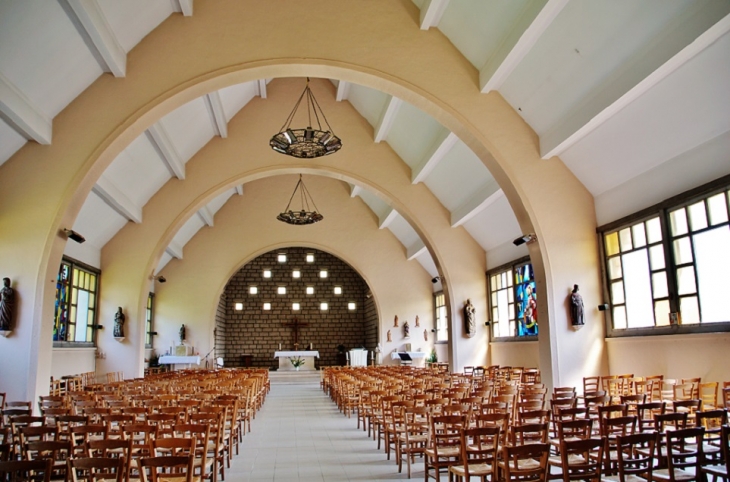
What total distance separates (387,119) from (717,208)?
29.6 ft

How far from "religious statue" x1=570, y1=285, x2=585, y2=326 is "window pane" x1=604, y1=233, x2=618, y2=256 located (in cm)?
129

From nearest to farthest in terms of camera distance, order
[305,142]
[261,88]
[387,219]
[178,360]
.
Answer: [305,142]
[261,88]
[178,360]
[387,219]

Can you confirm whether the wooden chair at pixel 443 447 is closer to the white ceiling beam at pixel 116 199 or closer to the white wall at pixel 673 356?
the white wall at pixel 673 356

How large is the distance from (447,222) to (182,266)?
1136 cm

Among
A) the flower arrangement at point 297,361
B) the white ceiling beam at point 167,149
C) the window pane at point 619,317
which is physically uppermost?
the white ceiling beam at point 167,149

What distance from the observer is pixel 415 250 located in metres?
23.3

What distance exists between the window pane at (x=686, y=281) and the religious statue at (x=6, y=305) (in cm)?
1185

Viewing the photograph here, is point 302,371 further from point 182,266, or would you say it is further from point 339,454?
point 339,454

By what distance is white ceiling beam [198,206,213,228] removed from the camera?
21.6 metres

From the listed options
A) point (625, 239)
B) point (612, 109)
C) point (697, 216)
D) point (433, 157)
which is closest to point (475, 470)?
point (697, 216)

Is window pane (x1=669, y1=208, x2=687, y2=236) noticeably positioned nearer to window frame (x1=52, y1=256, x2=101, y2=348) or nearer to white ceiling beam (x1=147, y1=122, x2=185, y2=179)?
white ceiling beam (x1=147, y1=122, x2=185, y2=179)

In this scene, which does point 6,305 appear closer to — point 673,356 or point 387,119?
point 387,119

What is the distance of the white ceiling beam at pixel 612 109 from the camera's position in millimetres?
7989

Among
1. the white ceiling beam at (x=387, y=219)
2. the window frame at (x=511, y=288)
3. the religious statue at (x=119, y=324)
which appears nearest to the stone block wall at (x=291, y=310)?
the white ceiling beam at (x=387, y=219)
